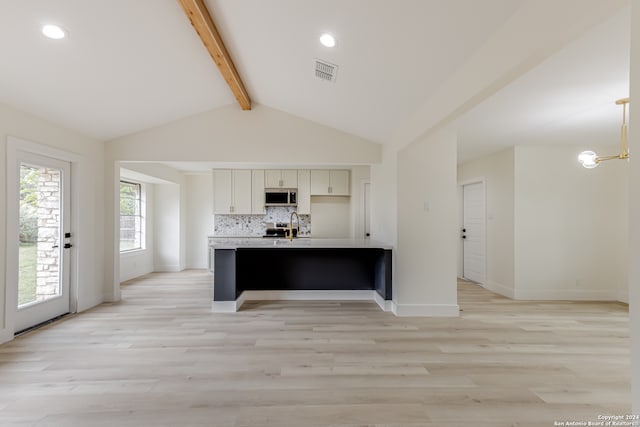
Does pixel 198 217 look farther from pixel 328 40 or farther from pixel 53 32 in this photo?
pixel 328 40

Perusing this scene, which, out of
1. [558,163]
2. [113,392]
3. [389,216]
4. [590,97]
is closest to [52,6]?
[113,392]

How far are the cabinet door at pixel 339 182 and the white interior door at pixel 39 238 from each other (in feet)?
14.6

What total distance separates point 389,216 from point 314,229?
285 cm

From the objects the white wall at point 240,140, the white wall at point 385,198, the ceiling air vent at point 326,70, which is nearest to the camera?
the ceiling air vent at point 326,70

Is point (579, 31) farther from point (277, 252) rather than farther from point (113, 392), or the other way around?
point (277, 252)

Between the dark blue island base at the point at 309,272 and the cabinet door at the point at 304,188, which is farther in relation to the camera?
the cabinet door at the point at 304,188

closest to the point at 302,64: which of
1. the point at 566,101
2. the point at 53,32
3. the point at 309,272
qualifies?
the point at 53,32

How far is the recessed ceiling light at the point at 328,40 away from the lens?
244 centimetres

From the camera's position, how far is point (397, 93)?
2988mm

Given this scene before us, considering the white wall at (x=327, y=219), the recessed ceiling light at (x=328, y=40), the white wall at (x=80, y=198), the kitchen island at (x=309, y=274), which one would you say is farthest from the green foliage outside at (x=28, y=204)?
the white wall at (x=327, y=219)

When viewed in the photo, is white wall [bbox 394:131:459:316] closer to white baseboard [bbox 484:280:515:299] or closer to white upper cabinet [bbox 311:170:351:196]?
white baseboard [bbox 484:280:515:299]

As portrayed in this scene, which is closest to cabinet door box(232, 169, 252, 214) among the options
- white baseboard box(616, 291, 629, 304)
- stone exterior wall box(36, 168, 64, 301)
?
stone exterior wall box(36, 168, 64, 301)

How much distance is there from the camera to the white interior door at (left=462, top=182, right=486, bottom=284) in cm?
565

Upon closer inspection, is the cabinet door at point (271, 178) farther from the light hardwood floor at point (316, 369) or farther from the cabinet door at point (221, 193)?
the light hardwood floor at point (316, 369)
